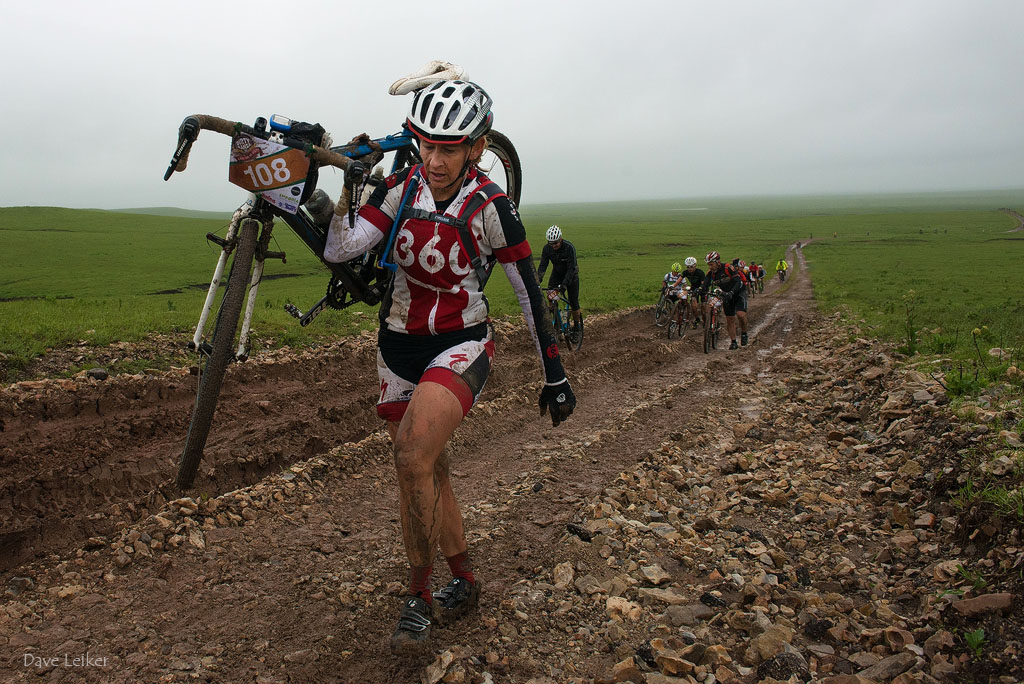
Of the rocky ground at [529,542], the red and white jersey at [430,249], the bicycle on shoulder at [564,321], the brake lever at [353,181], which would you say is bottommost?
the rocky ground at [529,542]

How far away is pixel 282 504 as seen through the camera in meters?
6.00

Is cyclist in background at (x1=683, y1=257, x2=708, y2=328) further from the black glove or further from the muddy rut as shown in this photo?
the black glove

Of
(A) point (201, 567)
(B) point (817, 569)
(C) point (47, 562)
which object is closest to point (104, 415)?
(C) point (47, 562)

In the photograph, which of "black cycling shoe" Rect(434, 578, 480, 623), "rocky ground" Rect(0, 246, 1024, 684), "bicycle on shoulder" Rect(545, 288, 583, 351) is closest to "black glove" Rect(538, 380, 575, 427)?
"black cycling shoe" Rect(434, 578, 480, 623)

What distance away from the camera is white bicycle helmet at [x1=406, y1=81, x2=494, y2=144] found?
3756 mm

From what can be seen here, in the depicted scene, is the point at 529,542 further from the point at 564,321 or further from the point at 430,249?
the point at 564,321

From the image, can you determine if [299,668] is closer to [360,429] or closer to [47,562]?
[47,562]

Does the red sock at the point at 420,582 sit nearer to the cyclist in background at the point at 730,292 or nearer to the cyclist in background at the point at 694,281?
the cyclist in background at the point at 730,292

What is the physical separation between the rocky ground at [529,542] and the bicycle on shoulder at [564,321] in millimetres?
5356

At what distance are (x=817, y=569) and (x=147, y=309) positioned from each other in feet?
43.6

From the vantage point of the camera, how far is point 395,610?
4.43m

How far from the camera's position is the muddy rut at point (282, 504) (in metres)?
4.07

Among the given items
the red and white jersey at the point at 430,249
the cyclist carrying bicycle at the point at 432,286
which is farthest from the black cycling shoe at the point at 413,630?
the red and white jersey at the point at 430,249

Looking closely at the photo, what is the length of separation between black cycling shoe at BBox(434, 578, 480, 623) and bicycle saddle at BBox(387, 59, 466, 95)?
3.22 metres
